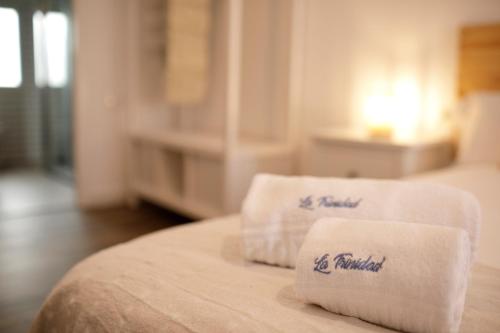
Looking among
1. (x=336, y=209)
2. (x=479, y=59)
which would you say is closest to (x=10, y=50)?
(x=479, y=59)

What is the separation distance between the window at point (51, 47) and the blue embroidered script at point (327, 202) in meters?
4.43

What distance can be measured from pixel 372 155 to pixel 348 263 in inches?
70.0

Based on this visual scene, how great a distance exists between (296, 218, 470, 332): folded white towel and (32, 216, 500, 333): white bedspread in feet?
0.12

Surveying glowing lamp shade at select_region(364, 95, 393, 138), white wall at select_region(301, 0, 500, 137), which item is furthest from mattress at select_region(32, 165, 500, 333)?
white wall at select_region(301, 0, 500, 137)

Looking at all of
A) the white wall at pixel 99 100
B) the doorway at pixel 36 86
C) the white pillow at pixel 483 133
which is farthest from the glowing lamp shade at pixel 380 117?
the doorway at pixel 36 86

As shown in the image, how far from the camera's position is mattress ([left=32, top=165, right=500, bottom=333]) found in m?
0.82

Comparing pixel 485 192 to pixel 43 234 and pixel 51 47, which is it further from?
pixel 51 47

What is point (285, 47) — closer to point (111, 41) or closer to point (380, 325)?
point (111, 41)

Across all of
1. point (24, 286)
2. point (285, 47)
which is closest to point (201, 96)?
point (285, 47)

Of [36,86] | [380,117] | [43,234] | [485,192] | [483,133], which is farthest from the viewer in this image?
[36,86]

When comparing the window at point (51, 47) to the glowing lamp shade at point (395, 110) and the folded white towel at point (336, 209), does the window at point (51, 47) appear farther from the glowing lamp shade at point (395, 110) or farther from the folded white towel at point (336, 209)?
the folded white towel at point (336, 209)

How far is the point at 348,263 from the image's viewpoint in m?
0.84

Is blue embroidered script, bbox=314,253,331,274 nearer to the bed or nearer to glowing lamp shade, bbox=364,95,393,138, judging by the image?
the bed

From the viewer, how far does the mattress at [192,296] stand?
0.82 meters
